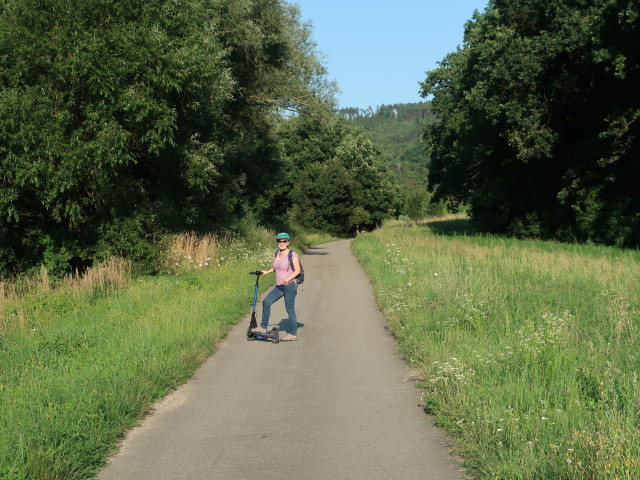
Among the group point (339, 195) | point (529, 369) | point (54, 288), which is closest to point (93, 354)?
point (529, 369)

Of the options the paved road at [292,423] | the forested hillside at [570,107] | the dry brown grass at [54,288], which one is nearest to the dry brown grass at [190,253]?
the dry brown grass at [54,288]

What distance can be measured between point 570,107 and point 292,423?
27643 mm

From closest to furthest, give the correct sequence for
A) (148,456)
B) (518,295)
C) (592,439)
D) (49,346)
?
(592,439) < (148,456) < (49,346) < (518,295)

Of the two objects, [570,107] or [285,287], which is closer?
[285,287]

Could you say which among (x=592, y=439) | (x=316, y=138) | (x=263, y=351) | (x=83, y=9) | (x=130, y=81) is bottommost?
(x=263, y=351)

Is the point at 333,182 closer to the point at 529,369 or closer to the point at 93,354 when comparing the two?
the point at 93,354

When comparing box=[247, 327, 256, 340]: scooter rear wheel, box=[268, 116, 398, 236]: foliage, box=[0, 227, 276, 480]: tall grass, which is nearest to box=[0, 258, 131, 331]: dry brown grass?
box=[0, 227, 276, 480]: tall grass

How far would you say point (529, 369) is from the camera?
6.52 metres

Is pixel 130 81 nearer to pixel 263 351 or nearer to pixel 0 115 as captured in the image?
pixel 0 115

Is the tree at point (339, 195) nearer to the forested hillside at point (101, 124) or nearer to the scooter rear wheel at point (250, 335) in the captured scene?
the forested hillside at point (101, 124)

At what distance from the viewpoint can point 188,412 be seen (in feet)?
19.8

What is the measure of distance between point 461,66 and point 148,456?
44011 millimetres

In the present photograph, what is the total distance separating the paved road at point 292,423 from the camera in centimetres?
463

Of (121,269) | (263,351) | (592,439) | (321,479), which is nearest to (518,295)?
(263,351)
